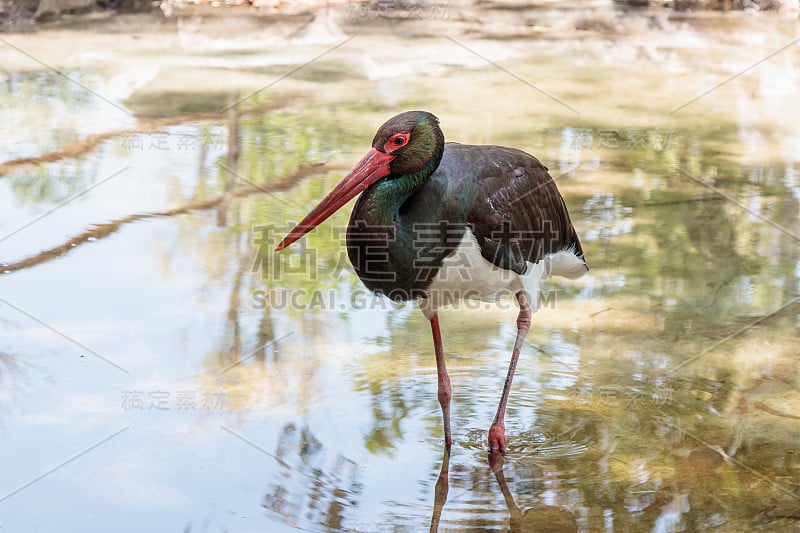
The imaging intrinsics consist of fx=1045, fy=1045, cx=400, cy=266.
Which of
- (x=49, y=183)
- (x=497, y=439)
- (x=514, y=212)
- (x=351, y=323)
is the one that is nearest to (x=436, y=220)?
(x=514, y=212)

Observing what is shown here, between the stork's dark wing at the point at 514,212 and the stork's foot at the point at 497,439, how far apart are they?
2.26 ft

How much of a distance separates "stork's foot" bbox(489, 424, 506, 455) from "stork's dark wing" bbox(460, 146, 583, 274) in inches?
27.2

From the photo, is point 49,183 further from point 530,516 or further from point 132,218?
point 530,516

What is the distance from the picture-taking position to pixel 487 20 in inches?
527

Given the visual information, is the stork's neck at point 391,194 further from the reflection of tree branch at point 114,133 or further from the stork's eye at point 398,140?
the reflection of tree branch at point 114,133

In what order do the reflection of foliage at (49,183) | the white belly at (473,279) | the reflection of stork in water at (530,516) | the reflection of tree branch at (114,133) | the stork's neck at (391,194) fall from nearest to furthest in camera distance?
the reflection of stork in water at (530,516)
the stork's neck at (391,194)
the white belly at (473,279)
the reflection of foliage at (49,183)
the reflection of tree branch at (114,133)

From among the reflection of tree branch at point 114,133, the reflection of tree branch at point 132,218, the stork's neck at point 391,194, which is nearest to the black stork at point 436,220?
the stork's neck at point 391,194

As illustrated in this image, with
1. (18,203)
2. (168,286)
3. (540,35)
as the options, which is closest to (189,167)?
(18,203)

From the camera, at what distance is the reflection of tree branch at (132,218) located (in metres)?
6.07

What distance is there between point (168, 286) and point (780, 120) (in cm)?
622

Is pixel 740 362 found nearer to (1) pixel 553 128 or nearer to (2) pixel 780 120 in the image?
(1) pixel 553 128

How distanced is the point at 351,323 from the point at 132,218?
200 centimetres

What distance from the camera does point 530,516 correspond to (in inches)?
152

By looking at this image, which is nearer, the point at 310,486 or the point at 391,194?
the point at 310,486
